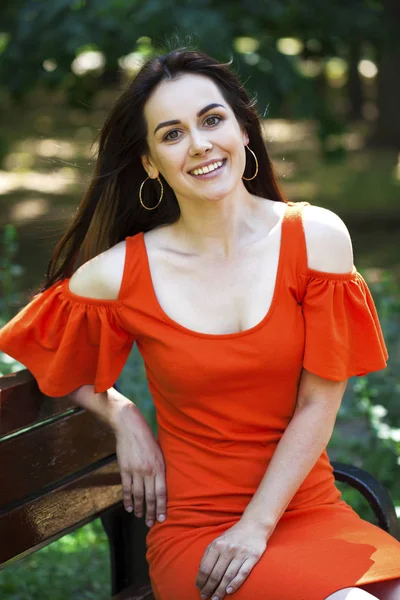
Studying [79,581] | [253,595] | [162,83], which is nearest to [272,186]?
[162,83]

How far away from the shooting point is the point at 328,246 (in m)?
2.65

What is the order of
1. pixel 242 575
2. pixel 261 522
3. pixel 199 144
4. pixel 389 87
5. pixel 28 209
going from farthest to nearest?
1. pixel 389 87
2. pixel 28 209
3. pixel 199 144
4. pixel 261 522
5. pixel 242 575

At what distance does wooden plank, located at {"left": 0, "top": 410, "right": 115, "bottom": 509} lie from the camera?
2.69m

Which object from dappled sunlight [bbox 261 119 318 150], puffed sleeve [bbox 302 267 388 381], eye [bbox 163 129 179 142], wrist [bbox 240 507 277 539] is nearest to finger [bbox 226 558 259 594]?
wrist [bbox 240 507 277 539]

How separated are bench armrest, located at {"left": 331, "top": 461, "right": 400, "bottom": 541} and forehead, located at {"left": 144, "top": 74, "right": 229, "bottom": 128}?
3.61ft

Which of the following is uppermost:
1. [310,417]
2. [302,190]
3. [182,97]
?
[182,97]

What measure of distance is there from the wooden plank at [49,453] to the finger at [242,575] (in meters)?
0.64

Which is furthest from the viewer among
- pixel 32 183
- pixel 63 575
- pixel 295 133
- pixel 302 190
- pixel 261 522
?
pixel 295 133

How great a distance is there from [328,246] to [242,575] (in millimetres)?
852

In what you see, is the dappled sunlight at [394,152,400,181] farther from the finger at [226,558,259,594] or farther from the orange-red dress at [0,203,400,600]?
the finger at [226,558,259,594]

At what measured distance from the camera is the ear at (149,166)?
2.88 metres

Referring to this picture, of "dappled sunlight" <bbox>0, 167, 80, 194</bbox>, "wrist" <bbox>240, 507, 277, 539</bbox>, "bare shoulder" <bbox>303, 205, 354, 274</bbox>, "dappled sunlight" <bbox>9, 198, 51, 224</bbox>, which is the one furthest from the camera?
"dappled sunlight" <bbox>0, 167, 80, 194</bbox>

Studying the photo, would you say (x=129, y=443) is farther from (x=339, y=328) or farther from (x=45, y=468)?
(x=339, y=328)

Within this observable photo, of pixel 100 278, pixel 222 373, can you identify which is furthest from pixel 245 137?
pixel 222 373
